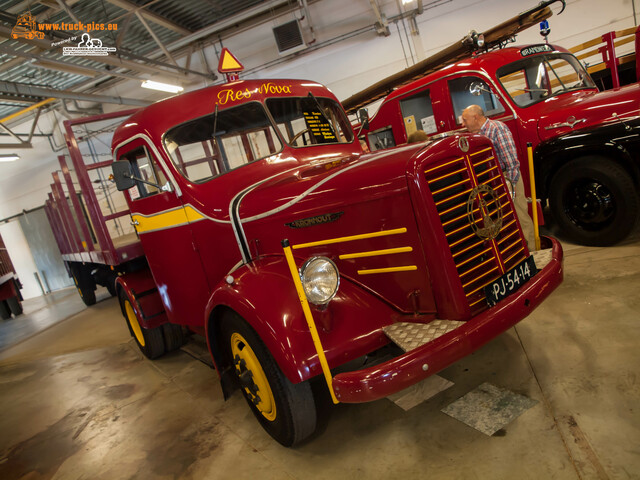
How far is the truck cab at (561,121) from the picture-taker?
386 centimetres

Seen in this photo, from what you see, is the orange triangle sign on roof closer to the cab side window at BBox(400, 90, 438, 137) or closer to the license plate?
the license plate

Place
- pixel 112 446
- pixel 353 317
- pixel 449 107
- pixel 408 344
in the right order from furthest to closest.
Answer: pixel 449 107, pixel 112 446, pixel 353 317, pixel 408 344

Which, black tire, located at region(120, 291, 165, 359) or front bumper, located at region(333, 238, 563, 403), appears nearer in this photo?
front bumper, located at region(333, 238, 563, 403)

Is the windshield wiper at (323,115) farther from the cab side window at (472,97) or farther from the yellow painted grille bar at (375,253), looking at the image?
the cab side window at (472,97)

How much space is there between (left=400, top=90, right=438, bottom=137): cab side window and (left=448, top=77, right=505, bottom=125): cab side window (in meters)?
0.38

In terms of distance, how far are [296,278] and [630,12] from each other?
1149 centimetres

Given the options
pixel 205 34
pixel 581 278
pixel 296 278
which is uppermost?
pixel 205 34

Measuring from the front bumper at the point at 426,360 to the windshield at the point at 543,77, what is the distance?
3807 mm

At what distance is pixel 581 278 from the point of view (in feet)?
11.8

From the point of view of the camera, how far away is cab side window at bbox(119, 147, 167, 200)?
3020 millimetres

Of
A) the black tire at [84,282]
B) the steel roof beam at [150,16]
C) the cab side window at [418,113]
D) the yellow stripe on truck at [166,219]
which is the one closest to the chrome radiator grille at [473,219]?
the yellow stripe on truck at [166,219]

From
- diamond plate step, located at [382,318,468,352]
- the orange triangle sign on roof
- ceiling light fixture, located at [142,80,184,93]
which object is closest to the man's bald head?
the orange triangle sign on roof

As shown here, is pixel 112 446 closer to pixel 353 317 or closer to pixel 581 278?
pixel 353 317

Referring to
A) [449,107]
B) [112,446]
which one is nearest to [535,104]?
[449,107]
